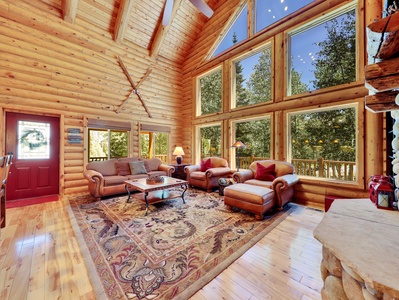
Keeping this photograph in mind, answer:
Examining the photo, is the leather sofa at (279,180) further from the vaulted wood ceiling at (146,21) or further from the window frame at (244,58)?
the vaulted wood ceiling at (146,21)

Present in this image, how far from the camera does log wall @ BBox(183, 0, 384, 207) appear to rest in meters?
3.14

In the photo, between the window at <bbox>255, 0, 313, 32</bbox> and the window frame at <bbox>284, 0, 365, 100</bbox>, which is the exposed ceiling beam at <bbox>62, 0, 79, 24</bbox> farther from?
the window frame at <bbox>284, 0, 365, 100</bbox>

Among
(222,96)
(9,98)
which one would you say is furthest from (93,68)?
(222,96)

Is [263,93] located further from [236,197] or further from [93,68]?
[93,68]

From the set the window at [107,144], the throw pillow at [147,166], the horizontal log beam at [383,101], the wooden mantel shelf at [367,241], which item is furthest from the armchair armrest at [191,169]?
the horizontal log beam at [383,101]

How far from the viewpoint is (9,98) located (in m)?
3.82

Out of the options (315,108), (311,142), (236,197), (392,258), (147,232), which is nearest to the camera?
(392,258)

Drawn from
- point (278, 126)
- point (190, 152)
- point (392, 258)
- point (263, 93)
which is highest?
point (263, 93)

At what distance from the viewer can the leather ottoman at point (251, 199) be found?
2.89 meters

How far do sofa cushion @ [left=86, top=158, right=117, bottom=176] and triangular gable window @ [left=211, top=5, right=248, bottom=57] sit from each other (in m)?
5.21

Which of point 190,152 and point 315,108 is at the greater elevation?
point 315,108

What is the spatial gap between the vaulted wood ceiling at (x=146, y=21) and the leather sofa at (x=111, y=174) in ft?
12.9

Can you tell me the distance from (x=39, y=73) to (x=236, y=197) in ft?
18.2

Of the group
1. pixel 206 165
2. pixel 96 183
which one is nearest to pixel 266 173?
pixel 206 165
